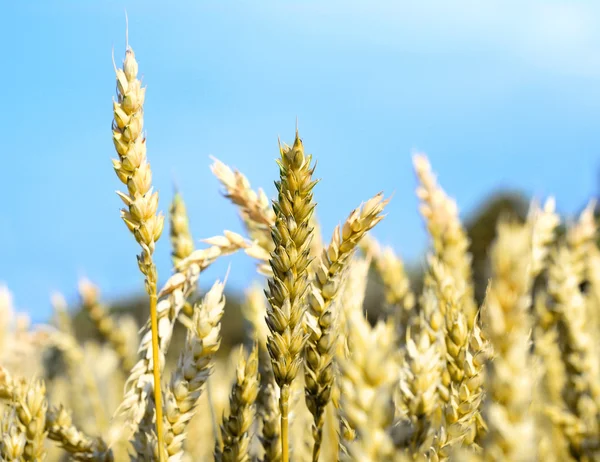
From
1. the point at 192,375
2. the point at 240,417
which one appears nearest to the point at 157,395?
the point at 192,375

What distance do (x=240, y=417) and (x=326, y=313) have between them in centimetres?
35

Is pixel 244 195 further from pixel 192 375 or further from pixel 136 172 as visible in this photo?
pixel 192 375

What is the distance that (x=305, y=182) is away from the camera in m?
1.30

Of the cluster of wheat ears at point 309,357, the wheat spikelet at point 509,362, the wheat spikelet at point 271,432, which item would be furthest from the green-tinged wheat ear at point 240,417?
the wheat spikelet at point 509,362

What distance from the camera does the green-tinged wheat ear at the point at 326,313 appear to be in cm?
135

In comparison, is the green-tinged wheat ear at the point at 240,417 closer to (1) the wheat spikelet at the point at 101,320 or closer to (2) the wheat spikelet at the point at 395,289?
(2) the wheat spikelet at the point at 395,289

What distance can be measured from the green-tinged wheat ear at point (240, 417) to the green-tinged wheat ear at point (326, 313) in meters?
0.19

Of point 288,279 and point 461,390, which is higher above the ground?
point 288,279

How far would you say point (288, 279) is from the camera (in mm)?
1276

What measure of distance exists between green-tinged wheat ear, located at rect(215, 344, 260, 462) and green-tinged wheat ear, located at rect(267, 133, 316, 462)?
9.7 inches

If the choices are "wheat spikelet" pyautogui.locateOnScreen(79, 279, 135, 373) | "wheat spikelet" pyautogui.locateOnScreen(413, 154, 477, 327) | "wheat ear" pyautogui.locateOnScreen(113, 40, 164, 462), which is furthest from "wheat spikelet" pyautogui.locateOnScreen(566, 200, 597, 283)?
"wheat spikelet" pyautogui.locateOnScreen(79, 279, 135, 373)

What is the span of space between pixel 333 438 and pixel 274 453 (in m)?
0.31

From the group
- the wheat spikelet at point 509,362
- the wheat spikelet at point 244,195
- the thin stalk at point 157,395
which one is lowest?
the wheat spikelet at point 509,362

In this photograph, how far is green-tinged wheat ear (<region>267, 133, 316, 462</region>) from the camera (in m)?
1.27
